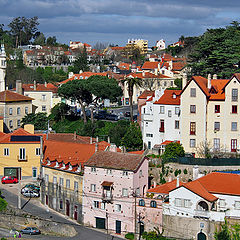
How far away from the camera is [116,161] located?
6200 centimetres

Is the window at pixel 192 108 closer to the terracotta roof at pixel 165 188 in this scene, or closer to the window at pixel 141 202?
the terracotta roof at pixel 165 188

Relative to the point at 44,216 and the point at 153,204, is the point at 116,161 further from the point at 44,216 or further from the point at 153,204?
the point at 44,216

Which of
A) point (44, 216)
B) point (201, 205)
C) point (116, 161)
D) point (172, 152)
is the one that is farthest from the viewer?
point (172, 152)

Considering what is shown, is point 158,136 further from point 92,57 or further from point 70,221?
point 92,57

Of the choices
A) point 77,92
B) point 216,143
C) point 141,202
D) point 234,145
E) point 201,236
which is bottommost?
point 201,236

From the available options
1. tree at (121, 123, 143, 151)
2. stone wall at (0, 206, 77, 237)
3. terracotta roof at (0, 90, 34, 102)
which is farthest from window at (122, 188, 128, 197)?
terracotta roof at (0, 90, 34, 102)

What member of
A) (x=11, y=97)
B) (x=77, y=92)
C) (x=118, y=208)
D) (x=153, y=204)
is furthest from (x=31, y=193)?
(x=11, y=97)

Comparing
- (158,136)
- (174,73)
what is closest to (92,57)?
(174,73)

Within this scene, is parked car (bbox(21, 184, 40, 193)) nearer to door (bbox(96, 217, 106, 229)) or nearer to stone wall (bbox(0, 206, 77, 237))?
stone wall (bbox(0, 206, 77, 237))

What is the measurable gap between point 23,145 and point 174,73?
2417 inches

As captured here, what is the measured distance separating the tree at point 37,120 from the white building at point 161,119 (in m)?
24.5

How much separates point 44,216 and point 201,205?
60.1 feet

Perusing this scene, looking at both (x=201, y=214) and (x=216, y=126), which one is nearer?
(x=201, y=214)

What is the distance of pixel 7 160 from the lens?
71688mm
